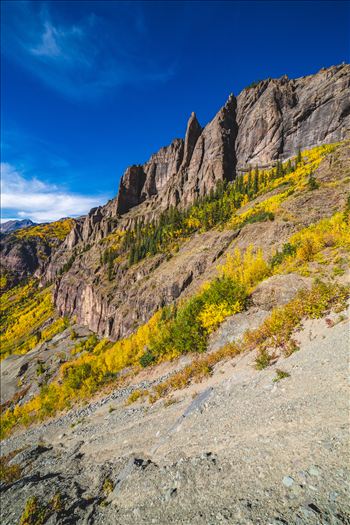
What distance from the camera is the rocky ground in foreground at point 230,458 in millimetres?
4992

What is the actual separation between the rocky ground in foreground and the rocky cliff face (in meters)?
28.2

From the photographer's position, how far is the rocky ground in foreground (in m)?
4.99

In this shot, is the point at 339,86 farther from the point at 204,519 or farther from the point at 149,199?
the point at 204,519

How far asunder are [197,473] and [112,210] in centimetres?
17582

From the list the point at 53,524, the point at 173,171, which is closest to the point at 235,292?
the point at 53,524

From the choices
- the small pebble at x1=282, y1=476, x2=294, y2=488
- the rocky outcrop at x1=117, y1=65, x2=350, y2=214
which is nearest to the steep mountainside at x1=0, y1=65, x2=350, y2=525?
the small pebble at x1=282, y1=476, x2=294, y2=488

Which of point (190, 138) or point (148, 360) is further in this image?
point (190, 138)

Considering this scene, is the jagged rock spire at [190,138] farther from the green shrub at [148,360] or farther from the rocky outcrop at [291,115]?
the green shrub at [148,360]

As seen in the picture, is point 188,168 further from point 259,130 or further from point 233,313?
point 233,313

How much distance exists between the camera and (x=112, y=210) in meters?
172

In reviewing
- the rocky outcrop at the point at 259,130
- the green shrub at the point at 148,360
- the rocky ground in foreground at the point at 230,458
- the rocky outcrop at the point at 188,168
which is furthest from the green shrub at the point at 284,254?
the rocky outcrop at the point at 188,168

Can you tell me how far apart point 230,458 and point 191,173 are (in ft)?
456

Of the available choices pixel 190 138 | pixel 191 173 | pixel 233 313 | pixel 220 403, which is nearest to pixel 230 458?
pixel 220 403

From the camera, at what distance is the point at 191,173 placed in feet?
441
